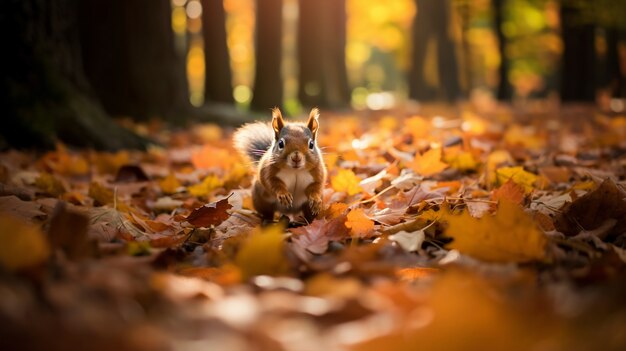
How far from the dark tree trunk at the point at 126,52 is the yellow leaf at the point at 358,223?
255 inches

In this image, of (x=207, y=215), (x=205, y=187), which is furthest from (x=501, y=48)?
(x=207, y=215)

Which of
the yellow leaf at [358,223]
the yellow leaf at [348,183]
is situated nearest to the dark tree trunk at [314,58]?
the yellow leaf at [348,183]

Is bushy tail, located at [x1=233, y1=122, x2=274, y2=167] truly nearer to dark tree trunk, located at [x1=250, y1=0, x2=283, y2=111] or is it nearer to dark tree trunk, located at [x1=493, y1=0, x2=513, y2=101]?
dark tree trunk, located at [x1=250, y1=0, x2=283, y2=111]

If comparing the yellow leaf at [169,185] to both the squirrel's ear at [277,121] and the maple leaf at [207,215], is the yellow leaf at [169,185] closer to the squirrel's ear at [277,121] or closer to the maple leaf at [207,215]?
the squirrel's ear at [277,121]

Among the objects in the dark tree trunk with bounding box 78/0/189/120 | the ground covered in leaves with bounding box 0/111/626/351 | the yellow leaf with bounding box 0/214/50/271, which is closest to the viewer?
the ground covered in leaves with bounding box 0/111/626/351

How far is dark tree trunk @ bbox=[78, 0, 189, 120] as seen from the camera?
26.4 feet

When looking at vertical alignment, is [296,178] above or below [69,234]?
below

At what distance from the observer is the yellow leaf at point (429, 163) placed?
3.14 metres

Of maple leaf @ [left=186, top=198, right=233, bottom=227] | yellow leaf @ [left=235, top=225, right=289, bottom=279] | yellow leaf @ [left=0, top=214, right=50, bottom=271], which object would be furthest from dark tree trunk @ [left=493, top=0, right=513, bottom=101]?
yellow leaf @ [left=0, top=214, right=50, bottom=271]

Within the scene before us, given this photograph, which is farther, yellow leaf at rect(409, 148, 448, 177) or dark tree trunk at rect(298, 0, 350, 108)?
dark tree trunk at rect(298, 0, 350, 108)

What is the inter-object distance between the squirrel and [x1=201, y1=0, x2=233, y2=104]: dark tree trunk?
979 centimetres

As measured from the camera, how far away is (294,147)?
9.58 feet

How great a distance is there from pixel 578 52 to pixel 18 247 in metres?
15.4

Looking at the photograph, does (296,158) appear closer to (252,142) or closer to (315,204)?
(315,204)
